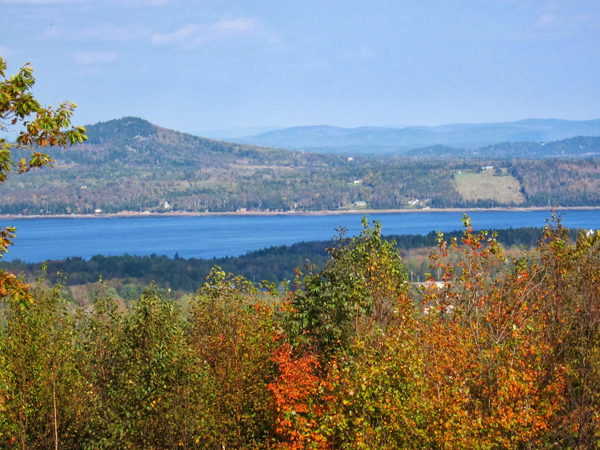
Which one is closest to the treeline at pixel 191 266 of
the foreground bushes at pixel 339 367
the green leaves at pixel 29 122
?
the foreground bushes at pixel 339 367

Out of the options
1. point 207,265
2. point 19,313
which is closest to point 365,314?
point 19,313

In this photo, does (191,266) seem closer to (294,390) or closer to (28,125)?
(294,390)

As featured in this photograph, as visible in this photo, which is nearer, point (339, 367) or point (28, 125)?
point (28, 125)

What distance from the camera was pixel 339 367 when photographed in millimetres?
15375

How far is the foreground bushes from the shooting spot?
12.1m

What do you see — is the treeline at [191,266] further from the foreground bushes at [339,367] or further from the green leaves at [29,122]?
the green leaves at [29,122]

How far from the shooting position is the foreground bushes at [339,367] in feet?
39.9

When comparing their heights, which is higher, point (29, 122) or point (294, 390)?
point (29, 122)

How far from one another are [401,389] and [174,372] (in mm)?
4916

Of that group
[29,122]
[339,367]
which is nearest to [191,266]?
[339,367]

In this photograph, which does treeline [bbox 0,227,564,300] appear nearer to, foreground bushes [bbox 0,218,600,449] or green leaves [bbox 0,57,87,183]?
foreground bushes [bbox 0,218,600,449]

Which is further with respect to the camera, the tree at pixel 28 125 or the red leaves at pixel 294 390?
the red leaves at pixel 294 390

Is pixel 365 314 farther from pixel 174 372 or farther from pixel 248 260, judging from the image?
pixel 248 260

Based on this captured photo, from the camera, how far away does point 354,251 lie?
62.3 feet
